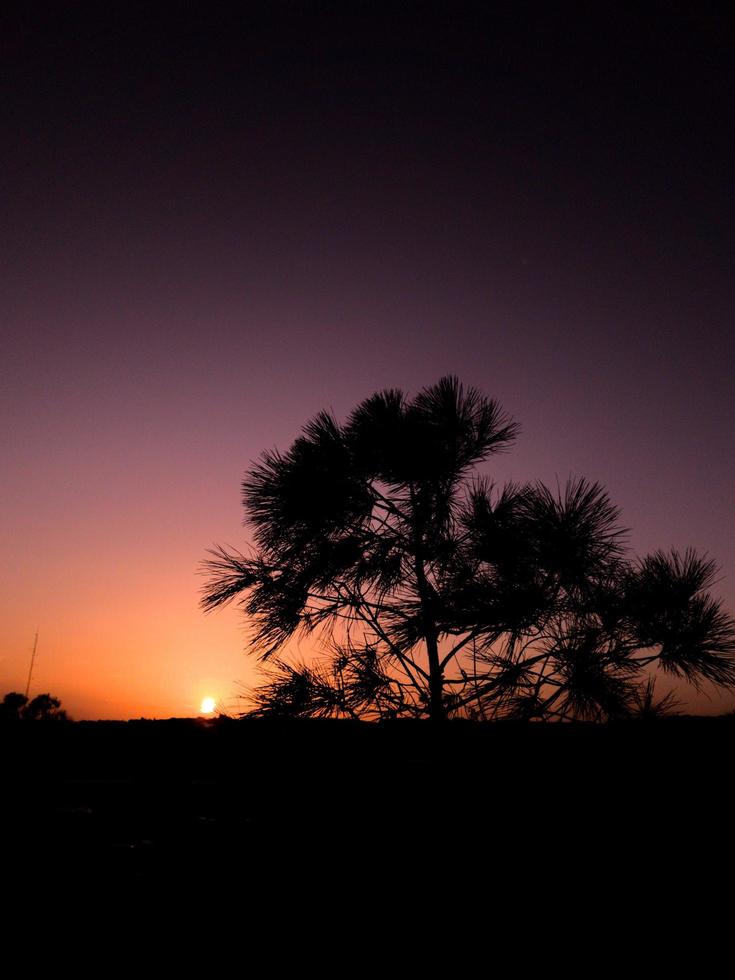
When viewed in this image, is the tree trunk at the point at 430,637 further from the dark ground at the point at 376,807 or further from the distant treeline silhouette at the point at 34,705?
the distant treeline silhouette at the point at 34,705

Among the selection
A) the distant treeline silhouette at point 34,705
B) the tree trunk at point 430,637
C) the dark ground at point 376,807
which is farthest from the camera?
the distant treeline silhouette at point 34,705

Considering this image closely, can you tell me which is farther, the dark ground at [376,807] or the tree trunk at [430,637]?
the tree trunk at [430,637]

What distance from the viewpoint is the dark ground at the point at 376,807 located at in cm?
106

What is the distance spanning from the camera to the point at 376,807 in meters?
1.56

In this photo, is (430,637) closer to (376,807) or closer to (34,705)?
(376,807)

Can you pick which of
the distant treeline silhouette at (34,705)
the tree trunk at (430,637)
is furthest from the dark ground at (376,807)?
the distant treeline silhouette at (34,705)

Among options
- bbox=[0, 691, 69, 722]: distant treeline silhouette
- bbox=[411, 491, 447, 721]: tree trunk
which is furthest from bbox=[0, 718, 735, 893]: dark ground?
bbox=[0, 691, 69, 722]: distant treeline silhouette

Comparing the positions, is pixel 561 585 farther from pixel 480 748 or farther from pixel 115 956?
pixel 115 956

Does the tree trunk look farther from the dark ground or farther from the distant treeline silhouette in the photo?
the distant treeline silhouette

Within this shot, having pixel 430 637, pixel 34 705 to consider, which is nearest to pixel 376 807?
pixel 430 637

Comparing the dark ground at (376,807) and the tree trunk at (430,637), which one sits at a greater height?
the tree trunk at (430,637)

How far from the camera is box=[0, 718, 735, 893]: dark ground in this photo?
1.06 metres

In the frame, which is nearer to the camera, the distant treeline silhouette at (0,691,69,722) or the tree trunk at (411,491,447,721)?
the tree trunk at (411,491,447,721)

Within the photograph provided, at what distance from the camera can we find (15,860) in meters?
1.02
